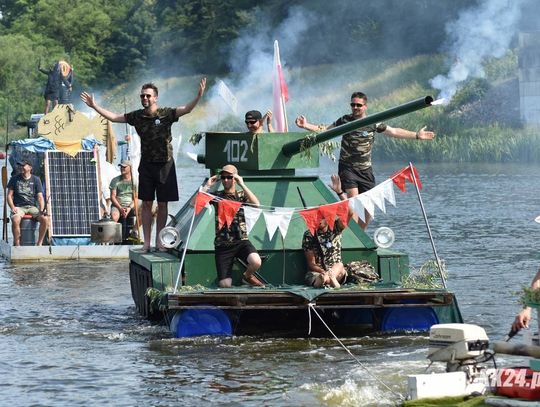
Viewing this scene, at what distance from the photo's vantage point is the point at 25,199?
2442 centimetres

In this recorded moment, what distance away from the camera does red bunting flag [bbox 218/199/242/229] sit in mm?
15492

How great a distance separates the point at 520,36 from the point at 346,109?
12782 mm

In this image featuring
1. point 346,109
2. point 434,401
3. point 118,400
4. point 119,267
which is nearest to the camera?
point 434,401

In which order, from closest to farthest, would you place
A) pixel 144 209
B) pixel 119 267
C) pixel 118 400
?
pixel 118 400
pixel 144 209
pixel 119 267

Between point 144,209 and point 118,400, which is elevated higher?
point 144,209

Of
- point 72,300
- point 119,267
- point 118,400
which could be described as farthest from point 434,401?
point 119,267

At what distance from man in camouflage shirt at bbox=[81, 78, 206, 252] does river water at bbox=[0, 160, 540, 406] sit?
142 cm

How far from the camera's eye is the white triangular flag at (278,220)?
15.6m

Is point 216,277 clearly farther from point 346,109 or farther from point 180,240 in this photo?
point 346,109

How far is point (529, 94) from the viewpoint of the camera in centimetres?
6112

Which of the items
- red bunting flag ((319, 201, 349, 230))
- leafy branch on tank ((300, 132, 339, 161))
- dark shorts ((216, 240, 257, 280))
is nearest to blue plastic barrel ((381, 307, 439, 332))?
red bunting flag ((319, 201, 349, 230))

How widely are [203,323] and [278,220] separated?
1412mm

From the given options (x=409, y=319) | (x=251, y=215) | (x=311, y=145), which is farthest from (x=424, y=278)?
(x=311, y=145)

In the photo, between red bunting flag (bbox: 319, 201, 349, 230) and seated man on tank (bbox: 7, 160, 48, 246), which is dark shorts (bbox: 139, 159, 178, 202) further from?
seated man on tank (bbox: 7, 160, 48, 246)
